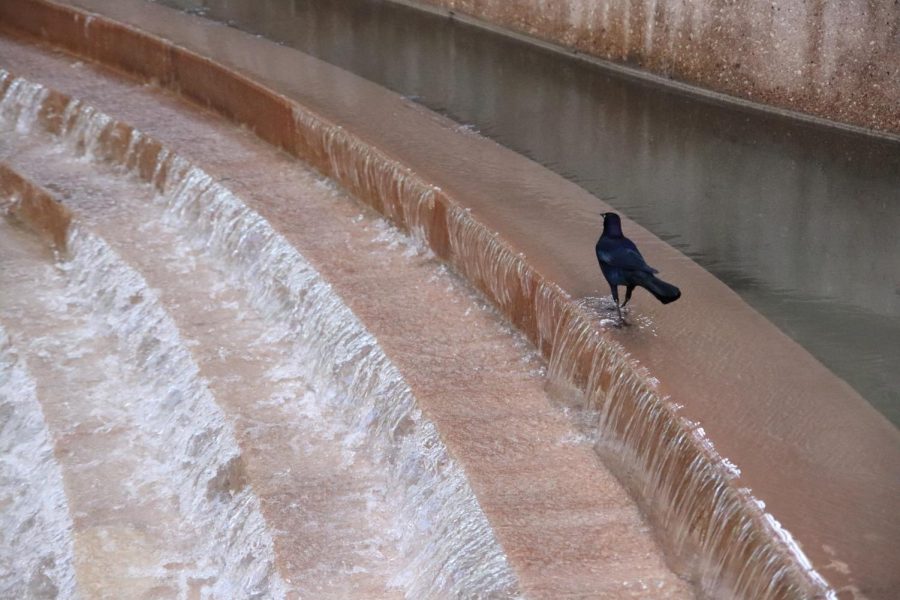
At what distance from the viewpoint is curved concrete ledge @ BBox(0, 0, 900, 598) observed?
2.71 m

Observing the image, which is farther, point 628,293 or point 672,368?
point 628,293

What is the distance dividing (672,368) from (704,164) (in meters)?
2.48

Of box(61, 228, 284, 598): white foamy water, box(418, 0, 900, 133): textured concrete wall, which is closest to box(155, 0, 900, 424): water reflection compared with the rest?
box(418, 0, 900, 133): textured concrete wall

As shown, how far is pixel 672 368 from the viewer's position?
11.0 feet

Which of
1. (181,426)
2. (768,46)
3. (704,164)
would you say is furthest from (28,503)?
(768,46)

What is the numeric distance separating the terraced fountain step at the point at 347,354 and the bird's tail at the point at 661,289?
0.53 metres

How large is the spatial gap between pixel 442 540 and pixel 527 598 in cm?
46

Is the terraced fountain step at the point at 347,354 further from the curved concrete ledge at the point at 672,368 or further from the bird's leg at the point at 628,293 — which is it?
the bird's leg at the point at 628,293

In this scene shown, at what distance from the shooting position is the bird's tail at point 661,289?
323 cm

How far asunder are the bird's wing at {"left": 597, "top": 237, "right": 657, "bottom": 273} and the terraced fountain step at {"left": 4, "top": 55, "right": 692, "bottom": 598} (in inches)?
21.4

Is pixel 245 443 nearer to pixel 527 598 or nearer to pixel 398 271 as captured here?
pixel 398 271

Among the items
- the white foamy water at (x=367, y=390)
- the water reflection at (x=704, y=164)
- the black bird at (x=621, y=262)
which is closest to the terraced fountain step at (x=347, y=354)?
the white foamy water at (x=367, y=390)

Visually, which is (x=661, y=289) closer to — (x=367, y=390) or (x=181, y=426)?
(x=367, y=390)

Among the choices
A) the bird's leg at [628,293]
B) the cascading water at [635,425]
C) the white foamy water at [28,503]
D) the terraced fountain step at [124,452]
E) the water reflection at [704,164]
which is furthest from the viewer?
the water reflection at [704,164]
